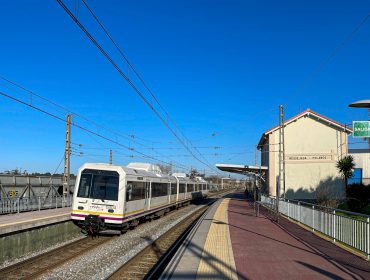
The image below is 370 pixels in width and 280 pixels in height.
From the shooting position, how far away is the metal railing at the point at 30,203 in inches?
760

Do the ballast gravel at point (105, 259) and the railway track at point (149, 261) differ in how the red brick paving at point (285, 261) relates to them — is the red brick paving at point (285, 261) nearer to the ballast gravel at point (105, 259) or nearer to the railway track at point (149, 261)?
the railway track at point (149, 261)

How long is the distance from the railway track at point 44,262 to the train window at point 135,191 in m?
2.55

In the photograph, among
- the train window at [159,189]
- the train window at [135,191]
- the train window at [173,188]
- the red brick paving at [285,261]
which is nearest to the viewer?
the red brick paving at [285,261]

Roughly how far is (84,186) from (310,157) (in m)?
31.1

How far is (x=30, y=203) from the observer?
842 inches

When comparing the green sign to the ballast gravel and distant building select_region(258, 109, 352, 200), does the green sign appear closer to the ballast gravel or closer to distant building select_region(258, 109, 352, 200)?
the ballast gravel

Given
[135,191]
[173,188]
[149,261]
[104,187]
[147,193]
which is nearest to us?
[149,261]

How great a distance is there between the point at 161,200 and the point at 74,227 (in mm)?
8347

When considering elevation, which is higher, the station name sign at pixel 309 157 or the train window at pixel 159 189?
the station name sign at pixel 309 157

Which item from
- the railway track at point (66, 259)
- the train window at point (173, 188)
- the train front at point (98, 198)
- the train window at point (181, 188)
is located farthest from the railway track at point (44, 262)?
the train window at point (181, 188)

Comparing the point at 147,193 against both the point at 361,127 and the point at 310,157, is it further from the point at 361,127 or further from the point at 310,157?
the point at 310,157

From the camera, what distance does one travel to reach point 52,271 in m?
10.1

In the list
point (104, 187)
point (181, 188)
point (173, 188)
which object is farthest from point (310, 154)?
point (104, 187)

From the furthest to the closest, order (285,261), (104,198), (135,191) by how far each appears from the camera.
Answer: (135,191) → (104,198) → (285,261)
